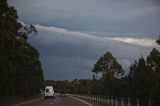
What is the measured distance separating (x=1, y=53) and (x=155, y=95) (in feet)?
59.4

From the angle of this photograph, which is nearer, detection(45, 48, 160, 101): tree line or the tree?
detection(45, 48, 160, 101): tree line

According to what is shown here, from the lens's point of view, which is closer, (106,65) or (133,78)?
(133,78)

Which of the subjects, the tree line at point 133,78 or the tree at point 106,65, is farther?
the tree at point 106,65

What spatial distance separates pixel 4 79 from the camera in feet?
178

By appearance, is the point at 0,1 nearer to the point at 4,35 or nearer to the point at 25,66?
the point at 4,35

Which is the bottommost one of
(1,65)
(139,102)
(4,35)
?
(139,102)

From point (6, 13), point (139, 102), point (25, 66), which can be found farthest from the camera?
point (25, 66)

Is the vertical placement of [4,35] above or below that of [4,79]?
above

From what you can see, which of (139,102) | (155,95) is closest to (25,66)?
(155,95)

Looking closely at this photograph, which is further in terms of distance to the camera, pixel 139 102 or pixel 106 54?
pixel 106 54

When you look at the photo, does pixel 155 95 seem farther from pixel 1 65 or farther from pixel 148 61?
pixel 148 61

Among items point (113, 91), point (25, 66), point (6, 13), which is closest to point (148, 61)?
point (113, 91)

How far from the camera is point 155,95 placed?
44031 mm

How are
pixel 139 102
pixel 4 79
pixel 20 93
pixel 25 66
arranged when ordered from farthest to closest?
1. pixel 20 93
2. pixel 25 66
3. pixel 4 79
4. pixel 139 102
